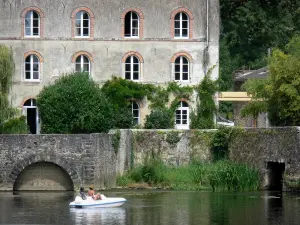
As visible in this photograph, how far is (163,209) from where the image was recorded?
195 ft

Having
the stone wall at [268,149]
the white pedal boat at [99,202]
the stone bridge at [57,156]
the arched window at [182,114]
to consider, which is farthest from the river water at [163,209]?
the arched window at [182,114]

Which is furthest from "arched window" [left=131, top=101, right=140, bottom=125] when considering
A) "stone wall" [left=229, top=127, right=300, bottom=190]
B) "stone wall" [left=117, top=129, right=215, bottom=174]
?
"stone wall" [left=229, top=127, right=300, bottom=190]

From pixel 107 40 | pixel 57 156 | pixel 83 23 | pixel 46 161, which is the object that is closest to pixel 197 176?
pixel 57 156

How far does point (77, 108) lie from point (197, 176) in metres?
8.78

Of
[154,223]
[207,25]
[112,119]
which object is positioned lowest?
[154,223]

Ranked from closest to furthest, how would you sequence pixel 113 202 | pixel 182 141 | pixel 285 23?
1. pixel 113 202
2. pixel 182 141
3. pixel 285 23

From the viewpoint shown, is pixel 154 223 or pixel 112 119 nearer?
pixel 154 223

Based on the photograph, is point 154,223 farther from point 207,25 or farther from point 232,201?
A: point 207,25

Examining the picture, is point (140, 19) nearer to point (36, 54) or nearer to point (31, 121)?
point (36, 54)

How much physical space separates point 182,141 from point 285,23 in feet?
103

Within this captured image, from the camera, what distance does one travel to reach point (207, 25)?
79688mm

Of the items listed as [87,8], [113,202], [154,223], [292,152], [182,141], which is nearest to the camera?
[154,223]

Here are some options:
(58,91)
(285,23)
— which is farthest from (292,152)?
(285,23)

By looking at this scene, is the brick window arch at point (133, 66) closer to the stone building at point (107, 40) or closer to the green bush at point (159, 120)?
the stone building at point (107, 40)
